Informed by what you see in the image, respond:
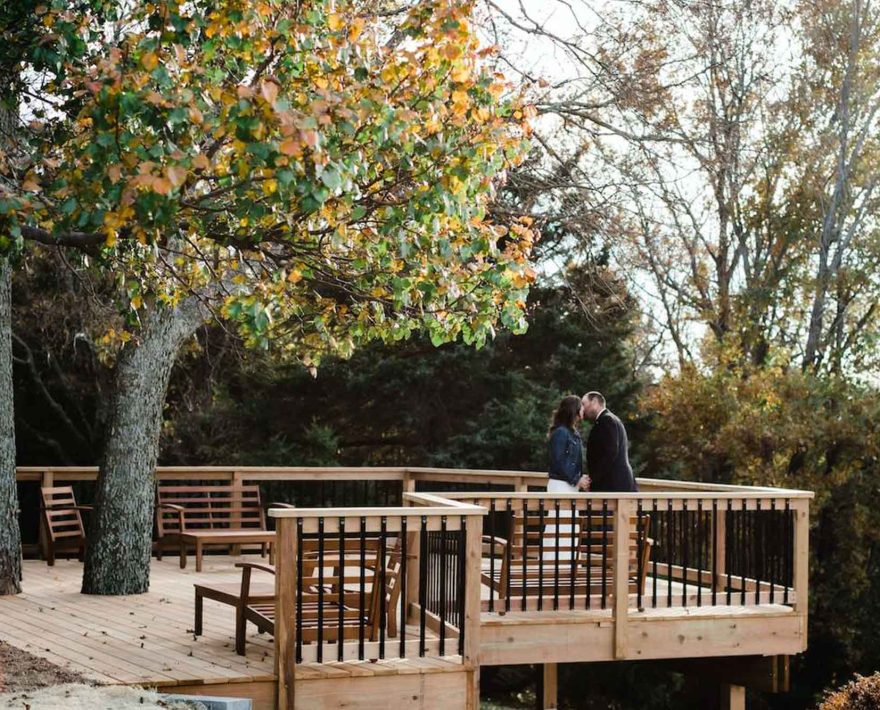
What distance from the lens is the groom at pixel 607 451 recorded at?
9.55 m

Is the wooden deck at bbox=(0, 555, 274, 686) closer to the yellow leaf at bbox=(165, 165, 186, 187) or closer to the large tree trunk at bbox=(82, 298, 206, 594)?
the large tree trunk at bbox=(82, 298, 206, 594)

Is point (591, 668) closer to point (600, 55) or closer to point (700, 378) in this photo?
point (700, 378)

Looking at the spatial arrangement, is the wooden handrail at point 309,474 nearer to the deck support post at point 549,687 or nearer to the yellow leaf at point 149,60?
the deck support post at point 549,687

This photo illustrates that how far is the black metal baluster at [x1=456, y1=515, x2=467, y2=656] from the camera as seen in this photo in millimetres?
7461

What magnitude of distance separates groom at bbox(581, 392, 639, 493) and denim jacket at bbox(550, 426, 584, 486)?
20 cm

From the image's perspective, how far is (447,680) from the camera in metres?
7.50

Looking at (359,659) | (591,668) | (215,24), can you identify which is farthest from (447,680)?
(591,668)

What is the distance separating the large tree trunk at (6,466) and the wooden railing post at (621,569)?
5.22 meters

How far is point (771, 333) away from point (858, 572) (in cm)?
636

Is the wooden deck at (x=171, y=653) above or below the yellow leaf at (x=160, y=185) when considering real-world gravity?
below

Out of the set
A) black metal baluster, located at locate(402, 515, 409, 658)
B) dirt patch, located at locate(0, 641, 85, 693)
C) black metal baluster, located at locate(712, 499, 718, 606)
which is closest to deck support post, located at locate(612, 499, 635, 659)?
black metal baluster, located at locate(712, 499, 718, 606)

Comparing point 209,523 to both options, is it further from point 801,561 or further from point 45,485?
point 801,561

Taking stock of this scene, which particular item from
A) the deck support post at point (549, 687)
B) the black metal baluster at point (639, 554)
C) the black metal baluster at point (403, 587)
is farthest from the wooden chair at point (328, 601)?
the deck support post at point (549, 687)

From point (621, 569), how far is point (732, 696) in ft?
7.08
